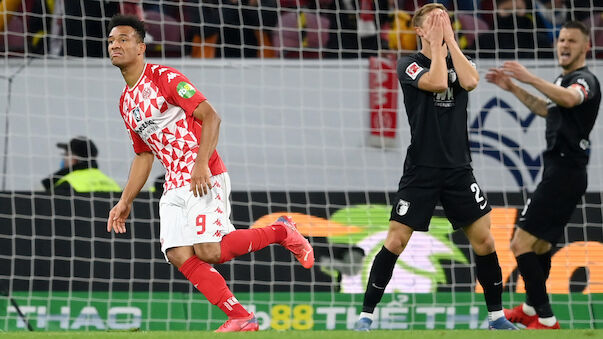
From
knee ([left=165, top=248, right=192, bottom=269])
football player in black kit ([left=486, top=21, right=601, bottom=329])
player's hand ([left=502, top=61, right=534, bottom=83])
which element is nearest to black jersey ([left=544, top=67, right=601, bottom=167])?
football player in black kit ([left=486, top=21, right=601, bottom=329])

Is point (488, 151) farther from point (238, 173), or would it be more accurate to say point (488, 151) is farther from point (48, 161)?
point (48, 161)

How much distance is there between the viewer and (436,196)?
5.48 m

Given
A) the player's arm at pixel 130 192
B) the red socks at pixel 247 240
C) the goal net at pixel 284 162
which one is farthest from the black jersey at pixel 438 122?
the goal net at pixel 284 162

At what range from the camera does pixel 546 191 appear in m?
6.20

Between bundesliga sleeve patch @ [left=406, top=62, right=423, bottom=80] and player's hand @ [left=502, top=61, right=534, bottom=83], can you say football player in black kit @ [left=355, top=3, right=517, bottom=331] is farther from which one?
player's hand @ [left=502, top=61, right=534, bottom=83]

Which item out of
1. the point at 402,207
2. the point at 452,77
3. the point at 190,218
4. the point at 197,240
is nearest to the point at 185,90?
the point at 190,218

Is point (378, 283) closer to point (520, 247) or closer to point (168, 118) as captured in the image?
point (520, 247)

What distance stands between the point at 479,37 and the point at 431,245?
309 cm

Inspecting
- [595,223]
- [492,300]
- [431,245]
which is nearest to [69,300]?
[431,245]

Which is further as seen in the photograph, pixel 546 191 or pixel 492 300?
pixel 546 191

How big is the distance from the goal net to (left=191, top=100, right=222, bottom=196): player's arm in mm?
2864

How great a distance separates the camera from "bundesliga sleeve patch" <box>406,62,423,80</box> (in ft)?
17.6

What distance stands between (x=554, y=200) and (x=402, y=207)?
1228mm

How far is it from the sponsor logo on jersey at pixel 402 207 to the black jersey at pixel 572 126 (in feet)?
4.11
